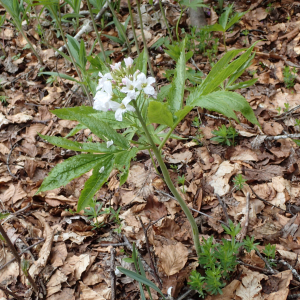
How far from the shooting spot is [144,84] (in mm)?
1083

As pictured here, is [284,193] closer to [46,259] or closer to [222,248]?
[222,248]

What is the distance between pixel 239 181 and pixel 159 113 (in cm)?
132

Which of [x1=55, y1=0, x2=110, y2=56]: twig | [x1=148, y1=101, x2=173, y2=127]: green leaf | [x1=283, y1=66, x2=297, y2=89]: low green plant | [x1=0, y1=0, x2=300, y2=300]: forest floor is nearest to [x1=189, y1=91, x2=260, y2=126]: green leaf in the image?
[x1=148, y1=101, x2=173, y2=127]: green leaf

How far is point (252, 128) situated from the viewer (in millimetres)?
2576

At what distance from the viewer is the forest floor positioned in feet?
5.75

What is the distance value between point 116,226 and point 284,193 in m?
1.29

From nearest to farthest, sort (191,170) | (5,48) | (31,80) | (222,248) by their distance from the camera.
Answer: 1. (222,248)
2. (191,170)
3. (31,80)
4. (5,48)

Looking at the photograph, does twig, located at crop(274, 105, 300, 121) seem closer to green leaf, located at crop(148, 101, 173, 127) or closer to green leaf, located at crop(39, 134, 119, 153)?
green leaf, located at crop(148, 101, 173, 127)

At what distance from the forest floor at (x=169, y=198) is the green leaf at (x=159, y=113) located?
563 mm

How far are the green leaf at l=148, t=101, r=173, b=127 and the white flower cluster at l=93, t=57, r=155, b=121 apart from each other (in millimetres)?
79

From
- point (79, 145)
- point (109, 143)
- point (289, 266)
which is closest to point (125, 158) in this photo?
point (109, 143)

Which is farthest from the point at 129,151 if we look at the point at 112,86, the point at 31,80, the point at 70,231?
the point at 31,80

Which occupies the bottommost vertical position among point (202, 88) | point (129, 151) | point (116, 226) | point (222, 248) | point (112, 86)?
point (116, 226)

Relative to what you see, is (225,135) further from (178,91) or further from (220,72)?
(220,72)
